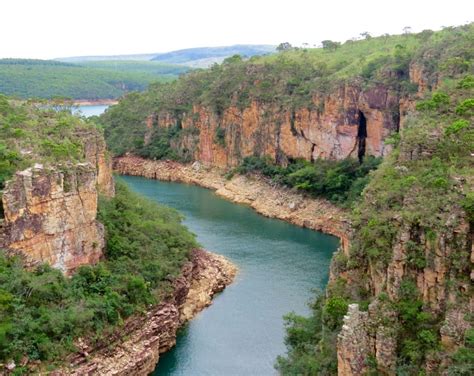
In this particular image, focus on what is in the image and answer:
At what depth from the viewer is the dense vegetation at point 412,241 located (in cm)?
1761

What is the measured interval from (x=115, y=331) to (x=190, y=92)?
4355 centimetres

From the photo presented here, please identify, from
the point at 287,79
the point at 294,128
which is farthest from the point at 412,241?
the point at 287,79

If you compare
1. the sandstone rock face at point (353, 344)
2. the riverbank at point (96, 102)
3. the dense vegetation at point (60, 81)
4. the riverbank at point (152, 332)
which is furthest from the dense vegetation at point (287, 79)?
the riverbank at point (96, 102)

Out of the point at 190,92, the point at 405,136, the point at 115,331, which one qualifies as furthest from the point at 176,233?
the point at 190,92

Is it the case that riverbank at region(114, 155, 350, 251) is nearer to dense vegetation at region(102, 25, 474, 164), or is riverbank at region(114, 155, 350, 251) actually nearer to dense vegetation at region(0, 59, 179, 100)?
dense vegetation at region(102, 25, 474, 164)

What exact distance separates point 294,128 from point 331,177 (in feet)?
25.0

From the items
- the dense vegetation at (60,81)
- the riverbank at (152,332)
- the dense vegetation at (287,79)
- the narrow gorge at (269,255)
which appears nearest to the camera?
the narrow gorge at (269,255)

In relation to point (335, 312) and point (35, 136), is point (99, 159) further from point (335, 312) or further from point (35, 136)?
point (335, 312)

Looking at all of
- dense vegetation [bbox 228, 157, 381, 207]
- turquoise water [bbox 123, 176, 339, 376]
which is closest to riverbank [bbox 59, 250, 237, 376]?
turquoise water [bbox 123, 176, 339, 376]

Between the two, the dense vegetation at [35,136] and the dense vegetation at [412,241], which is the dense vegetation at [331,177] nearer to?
the dense vegetation at [412,241]

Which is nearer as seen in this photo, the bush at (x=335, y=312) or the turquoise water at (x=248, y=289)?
the bush at (x=335, y=312)

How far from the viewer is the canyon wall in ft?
76.8

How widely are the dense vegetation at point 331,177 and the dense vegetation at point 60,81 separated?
48771 millimetres

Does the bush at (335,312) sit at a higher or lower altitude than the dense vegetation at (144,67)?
lower
